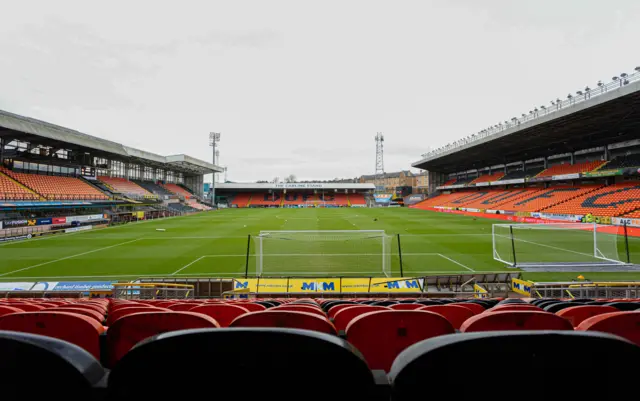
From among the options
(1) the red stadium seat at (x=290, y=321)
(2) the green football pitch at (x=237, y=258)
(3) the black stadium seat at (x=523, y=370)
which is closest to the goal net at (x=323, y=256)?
(2) the green football pitch at (x=237, y=258)

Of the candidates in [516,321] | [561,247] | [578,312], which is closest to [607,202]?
[561,247]

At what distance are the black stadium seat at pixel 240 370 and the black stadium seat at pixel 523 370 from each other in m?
0.18

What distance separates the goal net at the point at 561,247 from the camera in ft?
51.3

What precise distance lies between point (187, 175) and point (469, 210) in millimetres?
64830

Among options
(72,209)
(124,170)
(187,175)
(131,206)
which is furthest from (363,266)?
(187,175)

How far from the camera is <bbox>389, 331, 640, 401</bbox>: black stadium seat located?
0.87 meters

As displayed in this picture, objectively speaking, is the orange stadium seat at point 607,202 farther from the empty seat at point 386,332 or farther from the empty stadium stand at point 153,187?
the empty stadium stand at point 153,187

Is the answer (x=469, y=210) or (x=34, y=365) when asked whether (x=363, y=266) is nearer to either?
(x=34, y=365)

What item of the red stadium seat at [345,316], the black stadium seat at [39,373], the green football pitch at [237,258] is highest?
the black stadium seat at [39,373]

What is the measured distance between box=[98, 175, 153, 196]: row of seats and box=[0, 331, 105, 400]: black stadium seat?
53723 millimetres

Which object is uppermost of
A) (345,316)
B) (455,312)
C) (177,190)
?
(177,190)

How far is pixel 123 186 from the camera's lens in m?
49.5

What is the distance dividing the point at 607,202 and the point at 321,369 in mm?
41814

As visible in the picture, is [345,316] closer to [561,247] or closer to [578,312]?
[578,312]
